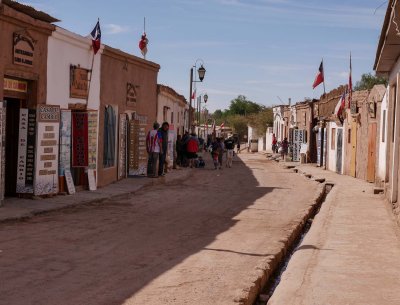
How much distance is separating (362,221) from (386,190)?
428 cm

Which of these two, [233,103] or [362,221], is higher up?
[233,103]

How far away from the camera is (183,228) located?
10.9 m

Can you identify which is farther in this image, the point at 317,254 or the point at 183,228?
the point at 183,228

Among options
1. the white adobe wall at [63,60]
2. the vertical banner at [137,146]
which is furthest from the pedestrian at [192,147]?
the white adobe wall at [63,60]

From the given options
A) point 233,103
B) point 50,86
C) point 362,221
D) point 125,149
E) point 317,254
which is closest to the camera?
point 317,254

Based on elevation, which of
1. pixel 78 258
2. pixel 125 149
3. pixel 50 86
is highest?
pixel 50 86

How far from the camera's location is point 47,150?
1396 cm

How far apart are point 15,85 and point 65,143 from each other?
2294mm

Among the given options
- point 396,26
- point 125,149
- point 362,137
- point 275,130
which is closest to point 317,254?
point 396,26

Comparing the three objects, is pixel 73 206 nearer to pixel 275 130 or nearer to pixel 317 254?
pixel 317 254

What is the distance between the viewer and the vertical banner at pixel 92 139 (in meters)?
16.4

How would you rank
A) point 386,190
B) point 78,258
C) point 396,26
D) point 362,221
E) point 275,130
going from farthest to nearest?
point 275,130, point 386,190, point 362,221, point 396,26, point 78,258

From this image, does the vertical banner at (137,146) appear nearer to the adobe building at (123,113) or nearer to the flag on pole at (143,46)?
the adobe building at (123,113)

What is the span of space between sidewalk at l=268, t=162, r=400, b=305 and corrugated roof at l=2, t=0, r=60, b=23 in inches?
259
